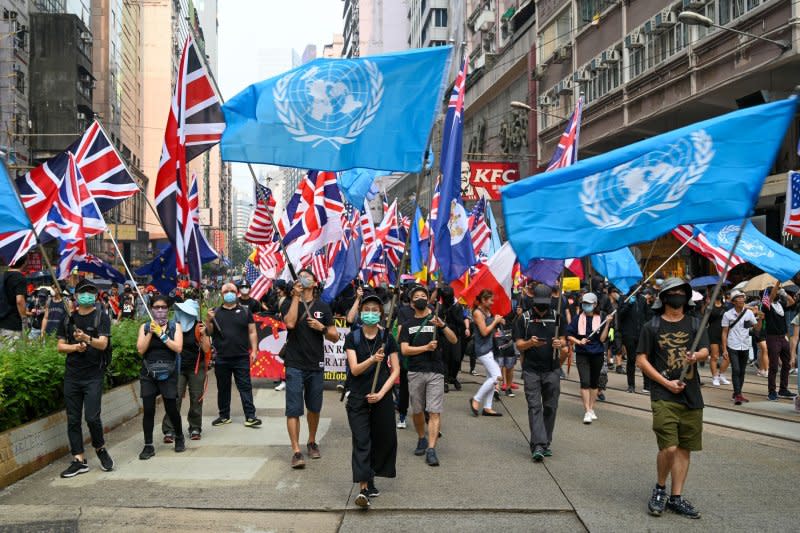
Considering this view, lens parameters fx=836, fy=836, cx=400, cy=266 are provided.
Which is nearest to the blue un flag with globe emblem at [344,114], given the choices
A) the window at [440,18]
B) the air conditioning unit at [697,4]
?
the air conditioning unit at [697,4]

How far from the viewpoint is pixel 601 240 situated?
22.7 feet

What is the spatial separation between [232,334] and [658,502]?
19.5ft

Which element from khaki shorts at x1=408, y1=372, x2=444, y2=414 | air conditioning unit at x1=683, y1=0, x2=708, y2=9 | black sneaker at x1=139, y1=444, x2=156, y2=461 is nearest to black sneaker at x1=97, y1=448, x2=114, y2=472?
black sneaker at x1=139, y1=444, x2=156, y2=461

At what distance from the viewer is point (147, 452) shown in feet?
27.7

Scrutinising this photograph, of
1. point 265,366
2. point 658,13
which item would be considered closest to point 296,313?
point 265,366

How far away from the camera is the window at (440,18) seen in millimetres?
72812

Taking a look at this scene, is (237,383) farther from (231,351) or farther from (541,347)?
(541,347)

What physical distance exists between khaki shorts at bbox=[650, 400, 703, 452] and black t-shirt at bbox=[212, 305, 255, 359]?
18.9ft

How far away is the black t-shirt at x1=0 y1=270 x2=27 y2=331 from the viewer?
376 inches

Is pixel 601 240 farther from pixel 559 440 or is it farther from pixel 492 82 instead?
pixel 492 82

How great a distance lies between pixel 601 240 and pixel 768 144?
145 centimetres

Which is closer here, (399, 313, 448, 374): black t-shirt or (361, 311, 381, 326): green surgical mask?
(361, 311, 381, 326): green surgical mask

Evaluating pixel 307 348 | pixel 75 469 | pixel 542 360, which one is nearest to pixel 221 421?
pixel 307 348

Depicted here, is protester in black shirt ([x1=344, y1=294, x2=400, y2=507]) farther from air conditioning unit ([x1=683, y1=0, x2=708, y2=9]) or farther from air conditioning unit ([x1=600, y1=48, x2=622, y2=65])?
air conditioning unit ([x1=600, y1=48, x2=622, y2=65])
